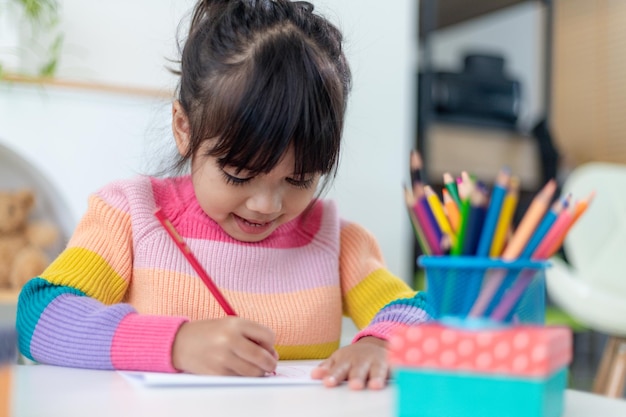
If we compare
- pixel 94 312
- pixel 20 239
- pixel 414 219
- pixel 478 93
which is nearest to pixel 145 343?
pixel 94 312

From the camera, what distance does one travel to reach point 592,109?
3.71 meters

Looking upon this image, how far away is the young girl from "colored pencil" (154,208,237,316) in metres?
0.01

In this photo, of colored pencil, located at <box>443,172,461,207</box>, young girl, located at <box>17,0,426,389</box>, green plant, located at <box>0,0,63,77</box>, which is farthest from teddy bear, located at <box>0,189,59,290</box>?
colored pencil, located at <box>443,172,461,207</box>

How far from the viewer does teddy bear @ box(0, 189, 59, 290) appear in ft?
4.96

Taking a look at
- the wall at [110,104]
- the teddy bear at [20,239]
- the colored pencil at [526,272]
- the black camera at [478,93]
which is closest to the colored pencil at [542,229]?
the colored pencil at [526,272]

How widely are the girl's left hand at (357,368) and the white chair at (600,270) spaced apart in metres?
1.03

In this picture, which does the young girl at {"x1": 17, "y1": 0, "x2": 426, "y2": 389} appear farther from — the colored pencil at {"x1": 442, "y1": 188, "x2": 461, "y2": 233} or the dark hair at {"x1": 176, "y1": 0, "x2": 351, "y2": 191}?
the colored pencil at {"x1": 442, "y1": 188, "x2": 461, "y2": 233}

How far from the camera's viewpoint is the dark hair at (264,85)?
0.74 meters

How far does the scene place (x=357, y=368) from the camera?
59 centimetres

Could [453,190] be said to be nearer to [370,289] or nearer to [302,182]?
[302,182]

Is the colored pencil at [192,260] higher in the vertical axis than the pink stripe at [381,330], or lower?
higher

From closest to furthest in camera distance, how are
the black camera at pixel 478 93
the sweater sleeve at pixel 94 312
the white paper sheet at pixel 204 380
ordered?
the white paper sheet at pixel 204 380
the sweater sleeve at pixel 94 312
the black camera at pixel 478 93

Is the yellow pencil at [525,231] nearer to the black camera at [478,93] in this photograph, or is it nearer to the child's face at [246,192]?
the child's face at [246,192]

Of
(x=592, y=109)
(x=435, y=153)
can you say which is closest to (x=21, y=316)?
(x=435, y=153)
